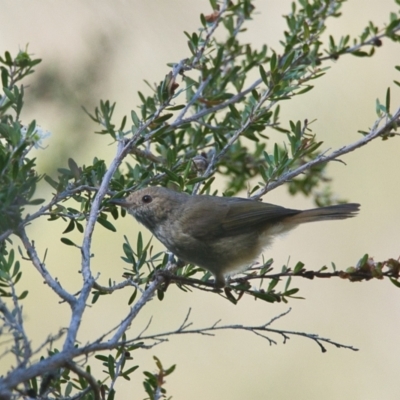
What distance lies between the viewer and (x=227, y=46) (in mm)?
3812

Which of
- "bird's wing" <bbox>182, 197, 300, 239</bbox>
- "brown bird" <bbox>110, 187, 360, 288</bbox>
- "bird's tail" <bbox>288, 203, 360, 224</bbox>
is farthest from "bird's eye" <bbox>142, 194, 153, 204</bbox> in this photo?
"bird's tail" <bbox>288, 203, 360, 224</bbox>

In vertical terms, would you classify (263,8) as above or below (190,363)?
above

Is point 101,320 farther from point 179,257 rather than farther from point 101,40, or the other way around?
point 101,40

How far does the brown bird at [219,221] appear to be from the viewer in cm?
372

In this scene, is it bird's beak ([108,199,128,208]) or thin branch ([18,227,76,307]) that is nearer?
thin branch ([18,227,76,307])

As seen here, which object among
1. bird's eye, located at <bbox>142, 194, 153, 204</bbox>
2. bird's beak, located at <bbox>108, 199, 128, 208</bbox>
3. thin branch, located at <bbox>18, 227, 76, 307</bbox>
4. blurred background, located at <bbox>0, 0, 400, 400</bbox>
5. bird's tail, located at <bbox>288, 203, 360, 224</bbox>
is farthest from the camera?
blurred background, located at <bbox>0, 0, 400, 400</bbox>

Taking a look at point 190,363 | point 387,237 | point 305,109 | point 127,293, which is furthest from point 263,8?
point 190,363

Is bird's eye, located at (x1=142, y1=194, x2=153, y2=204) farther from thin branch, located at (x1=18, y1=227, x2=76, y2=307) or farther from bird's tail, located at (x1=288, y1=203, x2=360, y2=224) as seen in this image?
thin branch, located at (x1=18, y1=227, x2=76, y2=307)

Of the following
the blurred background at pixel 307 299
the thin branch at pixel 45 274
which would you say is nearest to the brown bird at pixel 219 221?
the blurred background at pixel 307 299

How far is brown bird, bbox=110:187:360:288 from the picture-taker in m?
3.72

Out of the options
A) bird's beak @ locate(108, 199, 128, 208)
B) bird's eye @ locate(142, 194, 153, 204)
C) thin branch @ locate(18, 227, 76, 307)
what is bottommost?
thin branch @ locate(18, 227, 76, 307)

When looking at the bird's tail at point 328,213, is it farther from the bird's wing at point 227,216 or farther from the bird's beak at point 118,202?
the bird's beak at point 118,202

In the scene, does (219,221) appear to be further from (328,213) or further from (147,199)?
(328,213)

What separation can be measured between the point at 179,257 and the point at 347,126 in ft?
12.5
